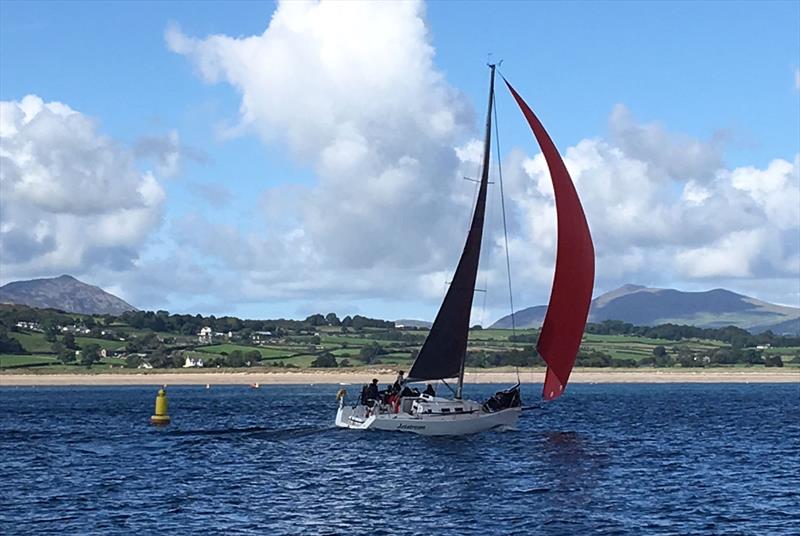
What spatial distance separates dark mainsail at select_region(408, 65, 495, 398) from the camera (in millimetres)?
57875

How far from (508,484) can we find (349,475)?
21.1ft

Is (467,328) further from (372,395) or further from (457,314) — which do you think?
(372,395)

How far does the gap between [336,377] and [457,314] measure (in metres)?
115

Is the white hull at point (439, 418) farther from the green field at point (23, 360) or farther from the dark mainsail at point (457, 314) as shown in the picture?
the green field at point (23, 360)

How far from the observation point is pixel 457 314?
58250 mm

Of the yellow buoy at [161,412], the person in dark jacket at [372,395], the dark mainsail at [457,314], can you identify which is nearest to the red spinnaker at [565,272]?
the dark mainsail at [457,314]

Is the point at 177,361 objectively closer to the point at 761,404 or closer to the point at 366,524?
the point at 761,404

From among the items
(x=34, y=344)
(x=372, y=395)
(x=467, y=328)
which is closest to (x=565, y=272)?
(x=467, y=328)

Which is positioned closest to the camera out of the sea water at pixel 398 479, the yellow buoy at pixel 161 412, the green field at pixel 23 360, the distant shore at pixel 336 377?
the sea water at pixel 398 479

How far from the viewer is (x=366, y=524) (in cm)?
3472

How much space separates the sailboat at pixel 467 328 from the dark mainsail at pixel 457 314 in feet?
0.16

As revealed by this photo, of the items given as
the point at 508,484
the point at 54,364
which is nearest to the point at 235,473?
the point at 508,484

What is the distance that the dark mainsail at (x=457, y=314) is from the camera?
57.9 metres

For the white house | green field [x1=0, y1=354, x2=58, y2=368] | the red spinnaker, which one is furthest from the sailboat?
the white house
